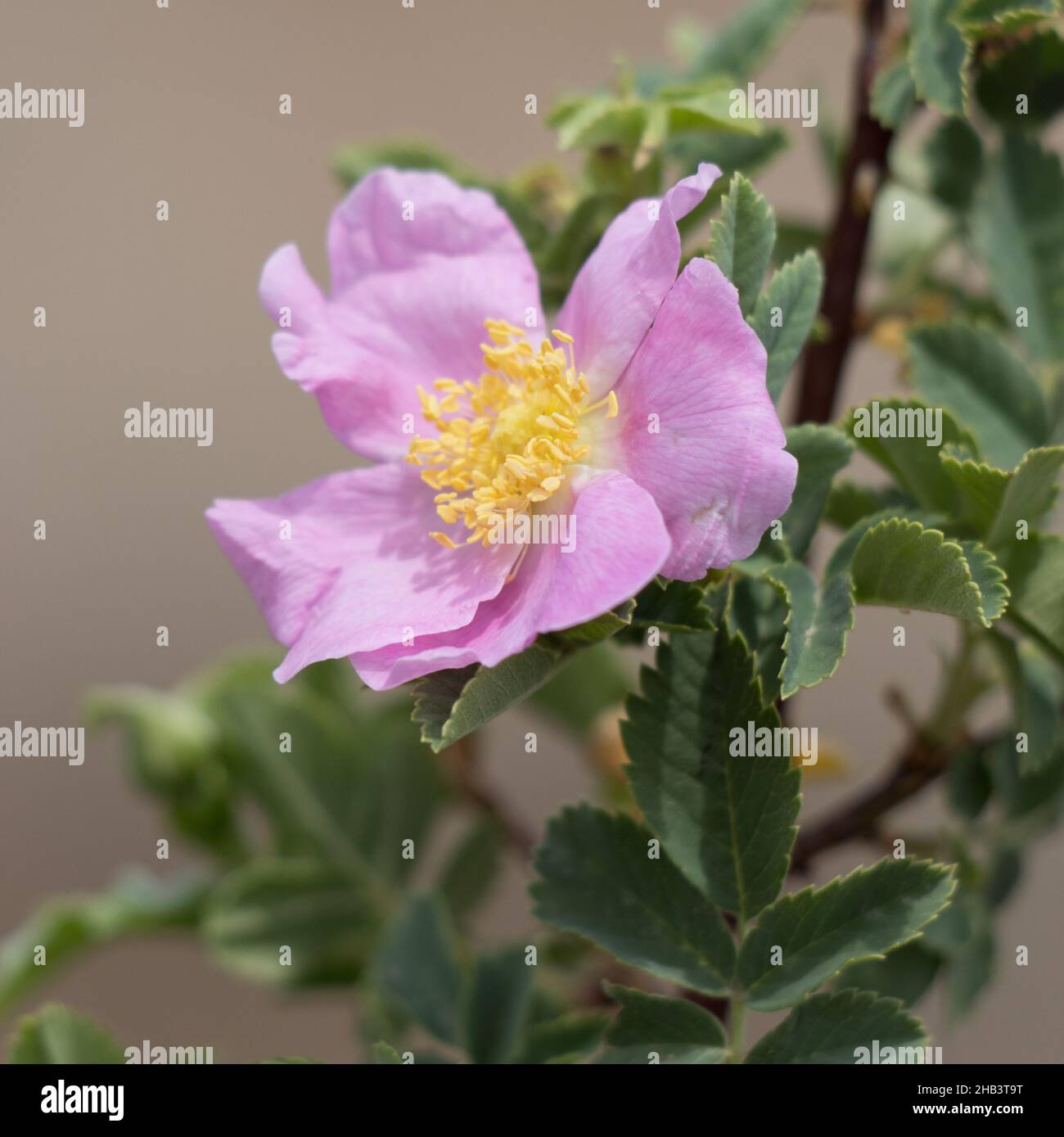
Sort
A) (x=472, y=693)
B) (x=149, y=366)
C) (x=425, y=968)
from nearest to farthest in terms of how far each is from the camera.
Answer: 1. (x=472, y=693)
2. (x=425, y=968)
3. (x=149, y=366)

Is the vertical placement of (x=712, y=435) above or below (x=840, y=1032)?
above

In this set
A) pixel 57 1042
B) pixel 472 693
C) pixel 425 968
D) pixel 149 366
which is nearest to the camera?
pixel 472 693

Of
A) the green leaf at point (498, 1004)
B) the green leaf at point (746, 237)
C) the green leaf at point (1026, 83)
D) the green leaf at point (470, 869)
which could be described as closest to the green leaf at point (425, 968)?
the green leaf at point (498, 1004)

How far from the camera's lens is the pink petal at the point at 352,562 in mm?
382

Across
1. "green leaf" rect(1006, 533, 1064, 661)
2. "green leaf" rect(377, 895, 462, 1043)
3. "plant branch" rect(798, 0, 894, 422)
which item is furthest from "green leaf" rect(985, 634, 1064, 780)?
"green leaf" rect(377, 895, 462, 1043)

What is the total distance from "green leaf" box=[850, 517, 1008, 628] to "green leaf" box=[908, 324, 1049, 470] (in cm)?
12

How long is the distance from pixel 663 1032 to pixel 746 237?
0.82ft

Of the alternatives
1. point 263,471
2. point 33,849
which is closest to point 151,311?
point 263,471

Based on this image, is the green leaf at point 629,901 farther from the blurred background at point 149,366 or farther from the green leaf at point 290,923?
the blurred background at point 149,366

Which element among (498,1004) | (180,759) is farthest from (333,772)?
(498,1004)

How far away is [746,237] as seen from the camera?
1.18ft

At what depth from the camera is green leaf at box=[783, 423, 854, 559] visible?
1.26ft

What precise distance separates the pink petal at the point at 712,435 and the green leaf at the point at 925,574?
0.16ft

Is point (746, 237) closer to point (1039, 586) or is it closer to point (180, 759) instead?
point (1039, 586)
